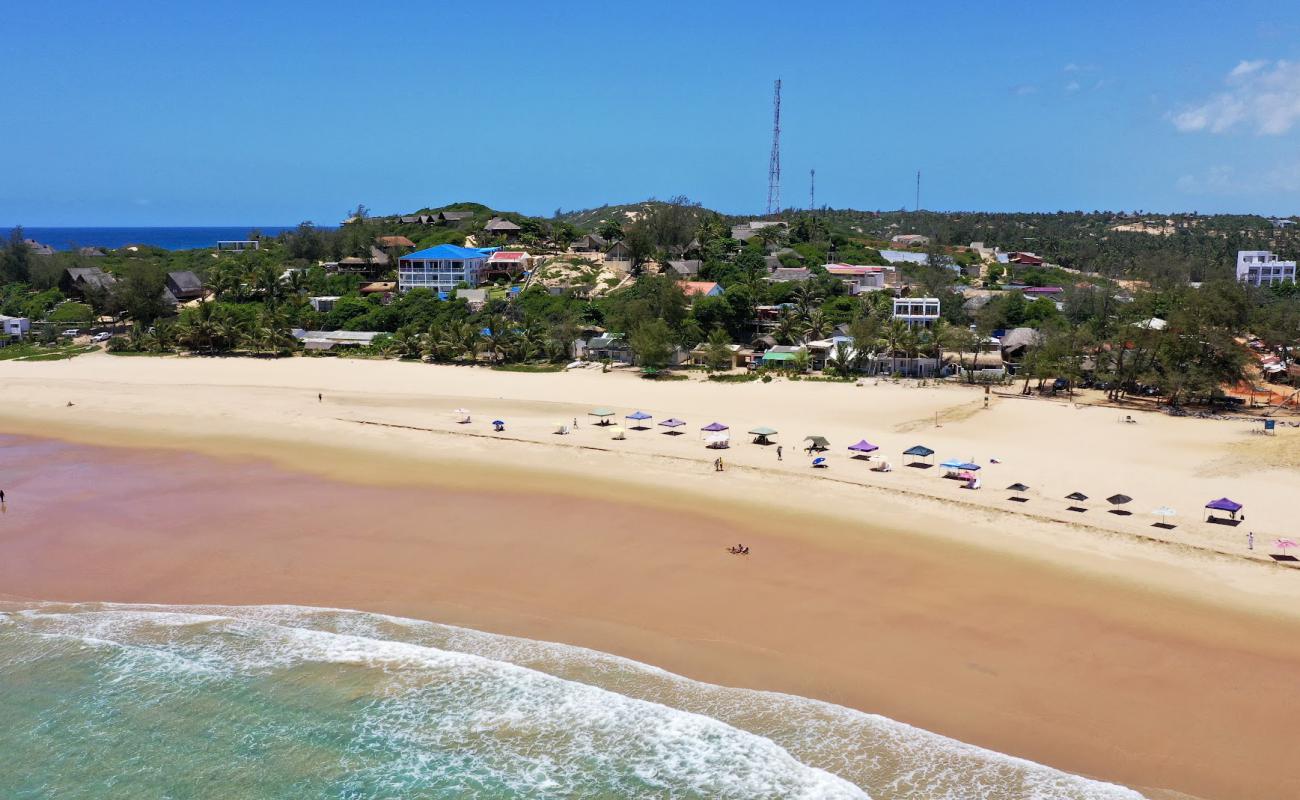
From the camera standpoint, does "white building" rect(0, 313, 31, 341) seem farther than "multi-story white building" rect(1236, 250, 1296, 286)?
No

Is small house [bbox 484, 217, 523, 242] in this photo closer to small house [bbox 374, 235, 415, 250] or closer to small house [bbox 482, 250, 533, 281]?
small house [bbox 374, 235, 415, 250]

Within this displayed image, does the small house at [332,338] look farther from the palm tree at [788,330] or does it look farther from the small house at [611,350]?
the palm tree at [788,330]

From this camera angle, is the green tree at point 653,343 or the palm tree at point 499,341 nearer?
the green tree at point 653,343

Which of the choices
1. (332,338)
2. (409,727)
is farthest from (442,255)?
(409,727)

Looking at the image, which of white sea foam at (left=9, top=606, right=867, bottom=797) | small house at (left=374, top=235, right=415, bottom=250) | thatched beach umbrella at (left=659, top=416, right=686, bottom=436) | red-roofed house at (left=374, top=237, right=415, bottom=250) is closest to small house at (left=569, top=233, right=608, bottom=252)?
small house at (left=374, top=235, right=415, bottom=250)

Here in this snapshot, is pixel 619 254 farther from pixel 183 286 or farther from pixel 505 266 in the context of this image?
pixel 183 286

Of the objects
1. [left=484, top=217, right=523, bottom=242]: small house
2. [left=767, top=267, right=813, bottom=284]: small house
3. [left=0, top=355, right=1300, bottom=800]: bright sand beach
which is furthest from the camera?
[left=484, top=217, right=523, bottom=242]: small house

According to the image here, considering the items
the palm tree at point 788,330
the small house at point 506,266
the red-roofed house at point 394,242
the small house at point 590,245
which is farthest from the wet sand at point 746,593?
the red-roofed house at point 394,242
